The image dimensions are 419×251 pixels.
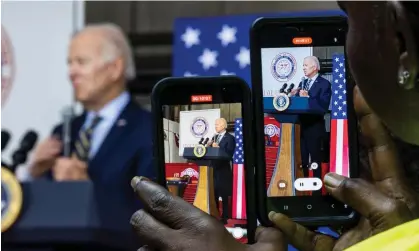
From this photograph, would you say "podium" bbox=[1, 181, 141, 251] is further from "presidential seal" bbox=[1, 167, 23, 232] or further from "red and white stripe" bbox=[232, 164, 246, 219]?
"red and white stripe" bbox=[232, 164, 246, 219]

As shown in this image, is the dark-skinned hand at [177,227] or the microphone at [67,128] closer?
the dark-skinned hand at [177,227]

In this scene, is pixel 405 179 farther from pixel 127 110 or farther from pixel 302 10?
pixel 127 110

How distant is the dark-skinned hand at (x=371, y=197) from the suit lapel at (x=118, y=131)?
35.8 inches

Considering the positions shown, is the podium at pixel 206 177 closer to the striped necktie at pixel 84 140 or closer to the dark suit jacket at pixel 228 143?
the dark suit jacket at pixel 228 143

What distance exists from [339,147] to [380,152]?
4.6 inches

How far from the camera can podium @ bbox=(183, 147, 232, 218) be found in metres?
0.69

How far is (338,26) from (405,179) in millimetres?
195

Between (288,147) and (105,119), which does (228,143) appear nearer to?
(288,147)

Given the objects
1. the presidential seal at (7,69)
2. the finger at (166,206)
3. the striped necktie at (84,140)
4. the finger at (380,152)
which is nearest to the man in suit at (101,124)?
the striped necktie at (84,140)

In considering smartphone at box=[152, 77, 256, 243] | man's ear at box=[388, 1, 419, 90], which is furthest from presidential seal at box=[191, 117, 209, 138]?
man's ear at box=[388, 1, 419, 90]

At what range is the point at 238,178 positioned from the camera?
68 cm

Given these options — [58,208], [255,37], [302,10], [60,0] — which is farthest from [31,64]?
[255,37]

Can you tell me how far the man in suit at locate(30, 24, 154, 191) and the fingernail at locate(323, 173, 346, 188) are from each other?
86 centimetres

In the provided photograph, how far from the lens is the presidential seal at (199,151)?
0.69m
